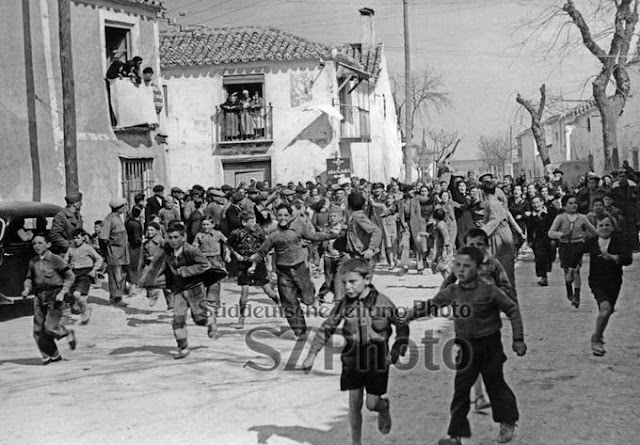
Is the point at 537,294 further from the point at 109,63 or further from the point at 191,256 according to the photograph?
the point at 109,63

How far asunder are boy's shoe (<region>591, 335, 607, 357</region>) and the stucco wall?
22.0 m

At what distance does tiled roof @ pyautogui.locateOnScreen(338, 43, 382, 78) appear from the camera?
121 ft

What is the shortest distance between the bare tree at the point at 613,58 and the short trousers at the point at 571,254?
39.8ft

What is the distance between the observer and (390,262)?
1753cm

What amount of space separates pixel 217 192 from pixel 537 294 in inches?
229

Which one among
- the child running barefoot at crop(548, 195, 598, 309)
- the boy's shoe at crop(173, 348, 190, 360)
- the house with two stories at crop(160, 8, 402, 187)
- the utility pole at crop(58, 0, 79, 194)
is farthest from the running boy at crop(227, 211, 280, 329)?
the house with two stories at crop(160, 8, 402, 187)

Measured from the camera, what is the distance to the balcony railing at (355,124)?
31.5 m

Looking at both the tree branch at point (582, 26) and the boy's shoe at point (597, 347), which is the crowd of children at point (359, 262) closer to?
the boy's shoe at point (597, 347)

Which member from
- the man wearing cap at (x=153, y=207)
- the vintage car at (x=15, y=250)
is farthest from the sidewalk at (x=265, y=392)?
the man wearing cap at (x=153, y=207)

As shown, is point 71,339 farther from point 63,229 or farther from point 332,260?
point 63,229

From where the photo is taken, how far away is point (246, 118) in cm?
2973

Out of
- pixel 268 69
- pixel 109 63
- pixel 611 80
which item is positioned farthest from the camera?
pixel 268 69

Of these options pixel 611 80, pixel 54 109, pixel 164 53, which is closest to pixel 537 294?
pixel 54 109

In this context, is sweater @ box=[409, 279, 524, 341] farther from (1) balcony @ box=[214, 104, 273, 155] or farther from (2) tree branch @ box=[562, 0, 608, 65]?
(1) balcony @ box=[214, 104, 273, 155]
